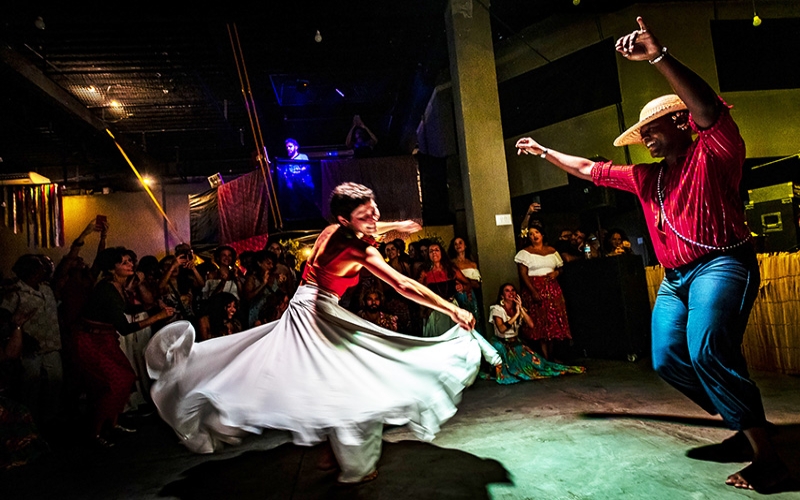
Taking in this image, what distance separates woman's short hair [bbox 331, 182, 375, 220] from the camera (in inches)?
123

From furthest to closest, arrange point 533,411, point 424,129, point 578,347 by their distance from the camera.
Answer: point 424,129, point 578,347, point 533,411

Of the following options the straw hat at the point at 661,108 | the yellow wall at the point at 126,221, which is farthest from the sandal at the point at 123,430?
the yellow wall at the point at 126,221

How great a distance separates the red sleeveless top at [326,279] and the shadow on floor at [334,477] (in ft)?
4.02

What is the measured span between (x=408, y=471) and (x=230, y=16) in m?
7.77

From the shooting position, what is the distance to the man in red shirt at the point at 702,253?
8.21 ft

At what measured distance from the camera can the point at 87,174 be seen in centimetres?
1573

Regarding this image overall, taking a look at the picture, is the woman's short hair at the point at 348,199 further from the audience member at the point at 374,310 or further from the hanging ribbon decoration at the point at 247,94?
the hanging ribbon decoration at the point at 247,94

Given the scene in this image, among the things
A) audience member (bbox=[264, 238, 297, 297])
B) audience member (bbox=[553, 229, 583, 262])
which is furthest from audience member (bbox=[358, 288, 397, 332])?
audience member (bbox=[553, 229, 583, 262])

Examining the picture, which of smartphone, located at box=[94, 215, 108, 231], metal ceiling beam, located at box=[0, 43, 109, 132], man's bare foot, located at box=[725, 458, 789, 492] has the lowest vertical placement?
man's bare foot, located at box=[725, 458, 789, 492]

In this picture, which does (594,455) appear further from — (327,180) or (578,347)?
(327,180)

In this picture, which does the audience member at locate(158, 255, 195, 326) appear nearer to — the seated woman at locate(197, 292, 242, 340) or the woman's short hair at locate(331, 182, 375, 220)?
the seated woman at locate(197, 292, 242, 340)

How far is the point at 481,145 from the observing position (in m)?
7.91

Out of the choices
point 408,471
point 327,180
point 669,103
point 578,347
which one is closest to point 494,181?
point 578,347

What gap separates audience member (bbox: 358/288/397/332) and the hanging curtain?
8436mm
